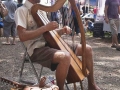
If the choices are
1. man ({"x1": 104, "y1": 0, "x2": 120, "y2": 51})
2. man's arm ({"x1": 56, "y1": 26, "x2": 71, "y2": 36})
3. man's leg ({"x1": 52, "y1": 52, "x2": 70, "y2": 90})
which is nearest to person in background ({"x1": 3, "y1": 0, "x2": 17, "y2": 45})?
man ({"x1": 104, "y1": 0, "x2": 120, "y2": 51})

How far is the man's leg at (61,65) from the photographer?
8.93ft

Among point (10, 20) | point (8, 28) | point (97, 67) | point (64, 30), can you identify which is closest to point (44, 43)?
point (64, 30)

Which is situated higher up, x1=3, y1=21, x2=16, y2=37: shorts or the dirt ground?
x1=3, y1=21, x2=16, y2=37: shorts

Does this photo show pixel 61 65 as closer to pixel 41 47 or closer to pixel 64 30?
pixel 41 47

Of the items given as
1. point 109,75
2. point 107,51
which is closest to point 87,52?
point 109,75

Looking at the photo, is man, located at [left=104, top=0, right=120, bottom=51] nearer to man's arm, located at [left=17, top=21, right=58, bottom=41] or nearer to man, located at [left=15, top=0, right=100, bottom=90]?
man, located at [left=15, top=0, right=100, bottom=90]

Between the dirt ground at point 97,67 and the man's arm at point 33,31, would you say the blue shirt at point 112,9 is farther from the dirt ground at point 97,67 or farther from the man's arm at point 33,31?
the man's arm at point 33,31

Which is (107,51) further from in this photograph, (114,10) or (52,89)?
(52,89)

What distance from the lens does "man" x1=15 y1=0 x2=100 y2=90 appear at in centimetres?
276

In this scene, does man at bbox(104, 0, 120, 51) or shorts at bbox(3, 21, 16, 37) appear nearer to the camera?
man at bbox(104, 0, 120, 51)

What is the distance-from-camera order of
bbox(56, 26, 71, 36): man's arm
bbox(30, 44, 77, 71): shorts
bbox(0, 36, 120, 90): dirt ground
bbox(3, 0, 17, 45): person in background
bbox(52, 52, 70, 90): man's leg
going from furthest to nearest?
bbox(3, 0, 17, 45): person in background → bbox(0, 36, 120, 90): dirt ground → bbox(56, 26, 71, 36): man's arm → bbox(30, 44, 77, 71): shorts → bbox(52, 52, 70, 90): man's leg

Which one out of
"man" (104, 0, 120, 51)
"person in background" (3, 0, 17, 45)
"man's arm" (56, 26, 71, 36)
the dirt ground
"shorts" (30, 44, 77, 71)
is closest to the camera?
"shorts" (30, 44, 77, 71)

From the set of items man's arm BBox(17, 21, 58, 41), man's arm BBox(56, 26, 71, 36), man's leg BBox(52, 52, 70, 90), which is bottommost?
man's leg BBox(52, 52, 70, 90)

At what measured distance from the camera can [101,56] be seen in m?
6.35
